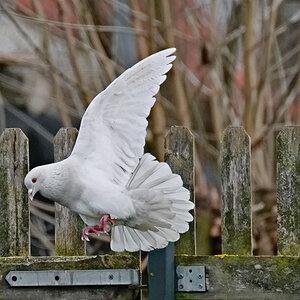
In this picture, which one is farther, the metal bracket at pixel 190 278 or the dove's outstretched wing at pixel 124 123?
the dove's outstretched wing at pixel 124 123

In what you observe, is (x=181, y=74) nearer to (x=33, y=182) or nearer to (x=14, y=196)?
(x=14, y=196)

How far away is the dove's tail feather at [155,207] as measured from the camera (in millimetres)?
4418

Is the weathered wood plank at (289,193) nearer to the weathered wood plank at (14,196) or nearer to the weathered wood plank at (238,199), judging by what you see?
the weathered wood plank at (238,199)

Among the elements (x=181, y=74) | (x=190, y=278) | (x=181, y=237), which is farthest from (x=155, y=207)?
(x=181, y=74)

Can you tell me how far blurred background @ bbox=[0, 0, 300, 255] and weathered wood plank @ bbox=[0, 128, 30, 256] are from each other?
1410mm

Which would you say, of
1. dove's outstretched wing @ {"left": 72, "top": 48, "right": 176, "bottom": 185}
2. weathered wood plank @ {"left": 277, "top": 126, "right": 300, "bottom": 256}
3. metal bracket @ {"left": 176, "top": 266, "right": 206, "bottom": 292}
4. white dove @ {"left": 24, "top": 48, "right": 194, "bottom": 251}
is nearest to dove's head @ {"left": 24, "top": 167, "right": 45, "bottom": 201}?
white dove @ {"left": 24, "top": 48, "right": 194, "bottom": 251}

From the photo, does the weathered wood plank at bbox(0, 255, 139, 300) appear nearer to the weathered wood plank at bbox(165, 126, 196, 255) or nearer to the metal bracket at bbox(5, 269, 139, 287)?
the metal bracket at bbox(5, 269, 139, 287)

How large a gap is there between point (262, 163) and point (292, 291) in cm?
212

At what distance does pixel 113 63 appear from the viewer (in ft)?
21.2

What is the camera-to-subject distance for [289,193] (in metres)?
4.43

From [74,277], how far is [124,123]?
2.20 ft

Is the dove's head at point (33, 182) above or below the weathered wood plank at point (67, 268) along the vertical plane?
above

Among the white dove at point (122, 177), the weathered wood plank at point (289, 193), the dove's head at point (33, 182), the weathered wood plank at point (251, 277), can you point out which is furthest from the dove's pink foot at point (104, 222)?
the weathered wood plank at point (289, 193)

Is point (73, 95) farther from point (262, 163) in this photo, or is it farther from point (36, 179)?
point (36, 179)
